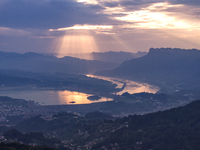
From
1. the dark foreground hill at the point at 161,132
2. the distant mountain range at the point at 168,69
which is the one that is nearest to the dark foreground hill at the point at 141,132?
the dark foreground hill at the point at 161,132

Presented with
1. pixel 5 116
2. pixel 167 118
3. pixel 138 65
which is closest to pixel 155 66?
pixel 138 65

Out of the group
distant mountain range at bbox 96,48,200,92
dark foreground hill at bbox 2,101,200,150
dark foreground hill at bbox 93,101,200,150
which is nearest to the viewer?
dark foreground hill at bbox 93,101,200,150

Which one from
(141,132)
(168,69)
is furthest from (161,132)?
(168,69)

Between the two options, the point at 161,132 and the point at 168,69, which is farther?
the point at 168,69

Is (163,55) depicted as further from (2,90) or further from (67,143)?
(67,143)

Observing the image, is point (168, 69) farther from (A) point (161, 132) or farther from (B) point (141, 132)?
(A) point (161, 132)

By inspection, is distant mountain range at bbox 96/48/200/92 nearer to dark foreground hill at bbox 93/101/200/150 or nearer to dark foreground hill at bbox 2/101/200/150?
dark foreground hill at bbox 2/101/200/150

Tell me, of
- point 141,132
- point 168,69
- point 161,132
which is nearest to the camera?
point 161,132

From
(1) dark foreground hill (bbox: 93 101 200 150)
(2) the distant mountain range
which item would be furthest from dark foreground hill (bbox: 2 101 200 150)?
(2) the distant mountain range

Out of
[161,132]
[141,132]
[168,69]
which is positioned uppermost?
[161,132]
